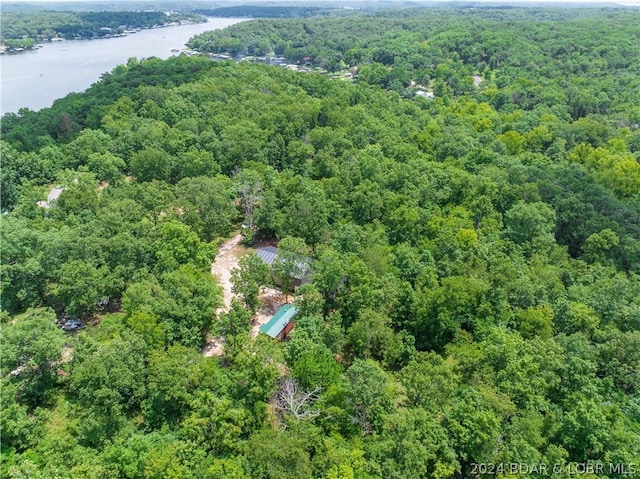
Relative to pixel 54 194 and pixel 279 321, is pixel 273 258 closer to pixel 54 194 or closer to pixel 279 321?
pixel 279 321

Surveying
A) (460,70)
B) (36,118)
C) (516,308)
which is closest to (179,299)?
(516,308)

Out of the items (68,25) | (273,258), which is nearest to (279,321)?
(273,258)

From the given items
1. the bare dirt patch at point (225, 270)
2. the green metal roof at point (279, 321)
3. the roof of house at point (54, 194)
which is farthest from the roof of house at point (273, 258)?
the roof of house at point (54, 194)

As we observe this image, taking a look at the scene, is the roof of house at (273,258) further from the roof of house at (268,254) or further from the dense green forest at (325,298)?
the dense green forest at (325,298)

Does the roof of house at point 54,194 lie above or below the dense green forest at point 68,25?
below

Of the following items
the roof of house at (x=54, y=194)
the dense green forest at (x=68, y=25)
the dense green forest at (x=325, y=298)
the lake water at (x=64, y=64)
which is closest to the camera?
the dense green forest at (x=325, y=298)

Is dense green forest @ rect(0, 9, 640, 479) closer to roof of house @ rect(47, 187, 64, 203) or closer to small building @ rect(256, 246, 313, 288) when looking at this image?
small building @ rect(256, 246, 313, 288)
